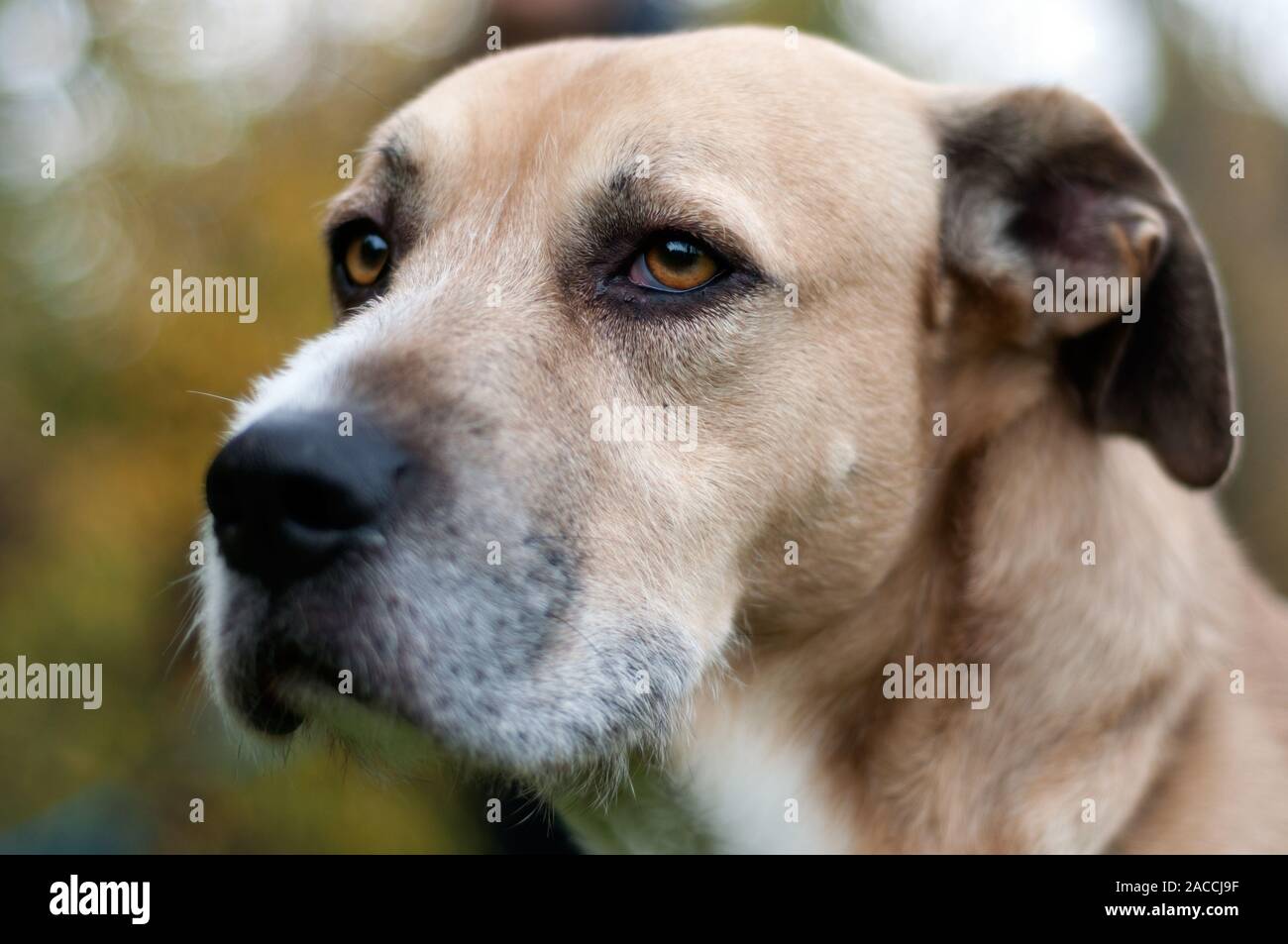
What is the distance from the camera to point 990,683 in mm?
2725

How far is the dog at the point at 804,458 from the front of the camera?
2461mm

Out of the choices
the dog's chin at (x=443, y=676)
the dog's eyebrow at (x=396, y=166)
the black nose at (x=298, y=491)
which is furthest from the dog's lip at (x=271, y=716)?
the dog's eyebrow at (x=396, y=166)

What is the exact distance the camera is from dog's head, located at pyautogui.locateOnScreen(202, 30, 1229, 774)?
2252mm

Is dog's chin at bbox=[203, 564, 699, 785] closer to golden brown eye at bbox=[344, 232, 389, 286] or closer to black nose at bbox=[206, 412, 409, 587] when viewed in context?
black nose at bbox=[206, 412, 409, 587]

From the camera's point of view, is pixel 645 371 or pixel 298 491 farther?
pixel 645 371

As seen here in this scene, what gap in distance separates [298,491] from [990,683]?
1.77m

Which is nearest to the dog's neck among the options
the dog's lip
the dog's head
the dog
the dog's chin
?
the dog

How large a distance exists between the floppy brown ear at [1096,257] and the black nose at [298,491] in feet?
5.78

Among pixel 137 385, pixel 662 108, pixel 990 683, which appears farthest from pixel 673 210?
pixel 137 385

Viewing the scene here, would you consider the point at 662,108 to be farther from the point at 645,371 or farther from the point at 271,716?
the point at 271,716

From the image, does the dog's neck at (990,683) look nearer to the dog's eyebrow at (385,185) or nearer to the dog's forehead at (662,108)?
the dog's forehead at (662,108)

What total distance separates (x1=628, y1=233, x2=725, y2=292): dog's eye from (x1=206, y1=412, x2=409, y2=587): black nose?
853 mm
